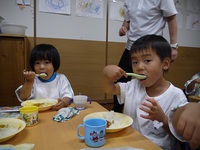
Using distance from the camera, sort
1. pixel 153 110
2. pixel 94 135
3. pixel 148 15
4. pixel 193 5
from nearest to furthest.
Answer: pixel 94 135 < pixel 153 110 < pixel 148 15 < pixel 193 5

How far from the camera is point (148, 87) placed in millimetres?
985

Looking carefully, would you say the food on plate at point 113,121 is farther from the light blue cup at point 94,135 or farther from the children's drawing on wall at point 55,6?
the children's drawing on wall at point 55,6

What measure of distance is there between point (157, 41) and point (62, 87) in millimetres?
751

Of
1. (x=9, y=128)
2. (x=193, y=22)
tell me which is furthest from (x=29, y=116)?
(x=193, y=22)

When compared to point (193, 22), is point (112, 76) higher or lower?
lower

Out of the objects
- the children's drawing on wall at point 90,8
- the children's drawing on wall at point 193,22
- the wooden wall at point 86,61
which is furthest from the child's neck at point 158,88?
the children's drawing on wall at point 193,22

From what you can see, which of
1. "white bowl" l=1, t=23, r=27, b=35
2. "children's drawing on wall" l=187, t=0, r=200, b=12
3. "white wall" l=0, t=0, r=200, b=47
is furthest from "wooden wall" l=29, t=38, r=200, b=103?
"children's drawing on wall" l=187, t=0, r=200, b=12

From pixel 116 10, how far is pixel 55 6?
1008 millimetres

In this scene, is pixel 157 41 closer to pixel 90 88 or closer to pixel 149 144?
pixel 149 144

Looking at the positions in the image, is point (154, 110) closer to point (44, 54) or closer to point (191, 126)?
point (191, 126)

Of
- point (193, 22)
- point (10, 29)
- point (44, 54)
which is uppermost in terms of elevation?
point (193, 22)

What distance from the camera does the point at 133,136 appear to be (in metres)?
0.63

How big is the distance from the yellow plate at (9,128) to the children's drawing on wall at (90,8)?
7.55 feet

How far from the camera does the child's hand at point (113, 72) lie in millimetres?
837
